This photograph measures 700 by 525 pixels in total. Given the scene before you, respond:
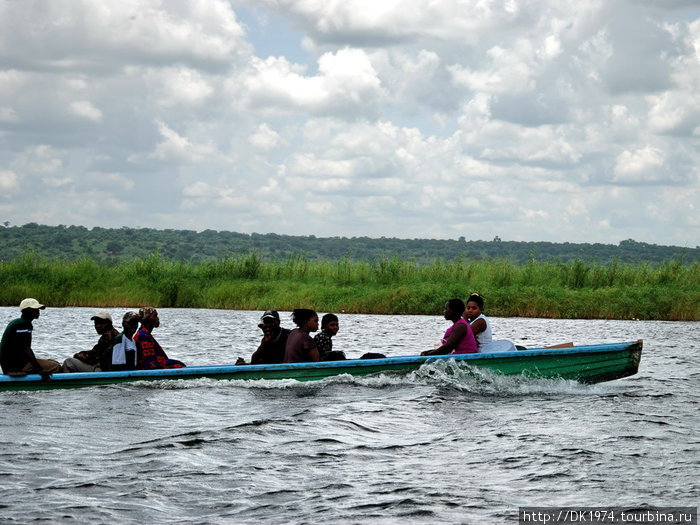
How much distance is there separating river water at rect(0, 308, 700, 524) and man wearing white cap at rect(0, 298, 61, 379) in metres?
0.42

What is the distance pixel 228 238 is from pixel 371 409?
371ft

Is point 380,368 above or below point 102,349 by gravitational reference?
below

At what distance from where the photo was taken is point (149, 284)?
37.8m

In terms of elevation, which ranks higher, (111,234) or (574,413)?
(111,234)

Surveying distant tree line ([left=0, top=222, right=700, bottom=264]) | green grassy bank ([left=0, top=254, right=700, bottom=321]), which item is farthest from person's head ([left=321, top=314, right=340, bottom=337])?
distant tree line ([left=0, top=222, right=700, bottom=264])

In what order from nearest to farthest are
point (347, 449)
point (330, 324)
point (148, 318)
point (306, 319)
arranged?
point (347, 449)
point (148, 318)
point (306, 319)
point (330, 324)

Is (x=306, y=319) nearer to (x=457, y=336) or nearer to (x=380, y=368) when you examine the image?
(x=380, y=368)

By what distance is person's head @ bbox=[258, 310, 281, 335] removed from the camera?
1242cm

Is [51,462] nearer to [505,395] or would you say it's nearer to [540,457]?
[540,457]

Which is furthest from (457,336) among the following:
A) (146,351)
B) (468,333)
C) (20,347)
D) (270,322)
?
(20,347)

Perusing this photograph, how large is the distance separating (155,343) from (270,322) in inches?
62.9

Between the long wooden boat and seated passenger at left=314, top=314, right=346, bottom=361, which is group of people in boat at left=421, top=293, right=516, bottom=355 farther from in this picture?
seated passenger at left=314, top=314, right=346, bottom=361

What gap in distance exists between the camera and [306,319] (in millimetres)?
12117

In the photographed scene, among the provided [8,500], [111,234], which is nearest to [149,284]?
[8,500]
